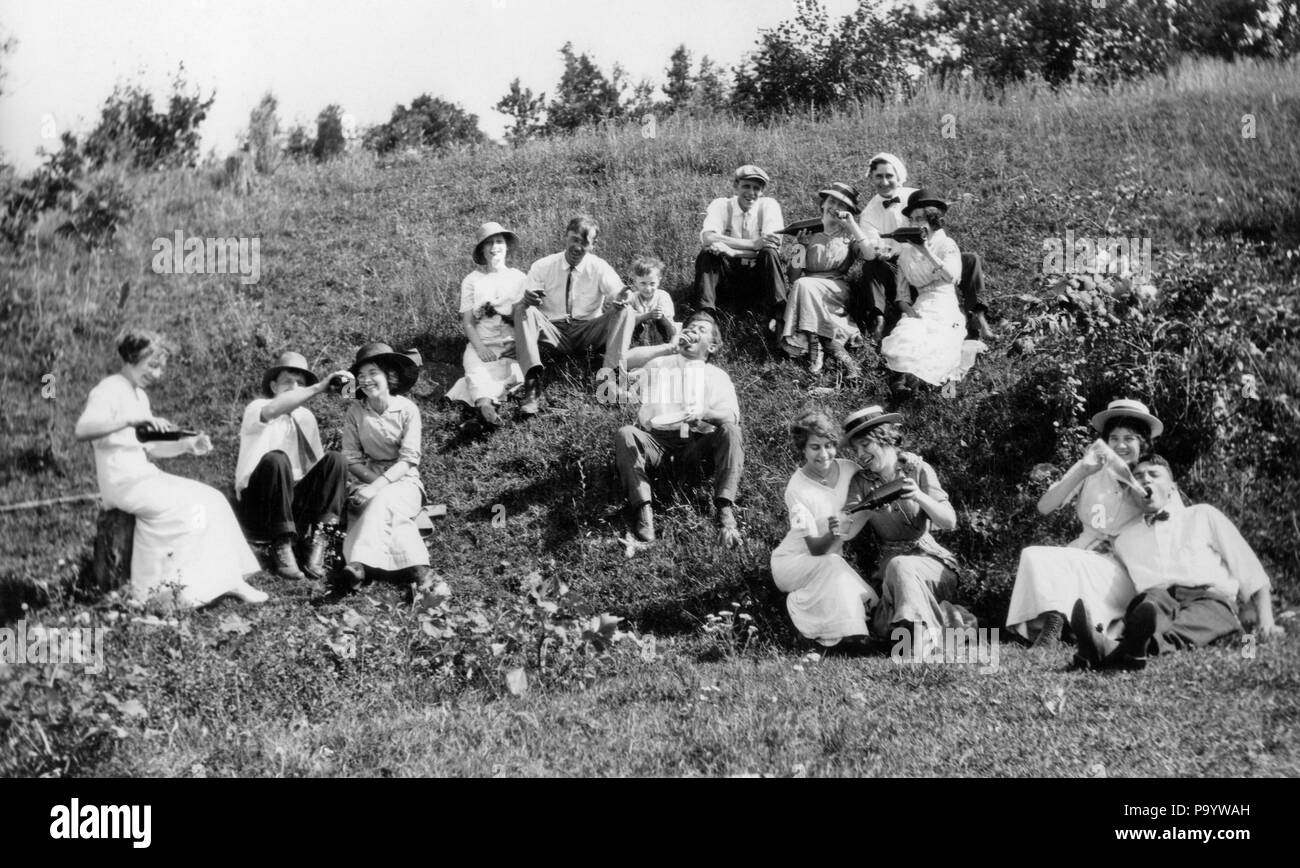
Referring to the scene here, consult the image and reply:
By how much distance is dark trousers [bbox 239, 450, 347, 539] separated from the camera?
9.07 meters

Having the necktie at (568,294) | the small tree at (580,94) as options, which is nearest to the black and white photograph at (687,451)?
the necktie at (568,294)

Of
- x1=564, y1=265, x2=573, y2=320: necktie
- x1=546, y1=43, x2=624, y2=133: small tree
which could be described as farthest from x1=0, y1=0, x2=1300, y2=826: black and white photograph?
x1=546, y1=43, x2=624, y2=133: small tree

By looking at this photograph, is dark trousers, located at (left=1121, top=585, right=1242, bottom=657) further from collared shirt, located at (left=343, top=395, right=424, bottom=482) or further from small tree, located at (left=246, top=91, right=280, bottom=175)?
small tree, located at (left=246, top=91, right=280, bottom=175)

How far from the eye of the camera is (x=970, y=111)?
15039 millimetres

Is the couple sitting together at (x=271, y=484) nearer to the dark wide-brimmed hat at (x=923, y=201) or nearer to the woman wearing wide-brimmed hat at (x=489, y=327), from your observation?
the woman wearing wide-brimmed hat at (x=489, y=327)

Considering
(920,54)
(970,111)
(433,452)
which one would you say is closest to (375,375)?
(433,452)

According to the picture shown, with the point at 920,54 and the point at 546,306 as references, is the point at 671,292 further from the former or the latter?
the point at 920,54

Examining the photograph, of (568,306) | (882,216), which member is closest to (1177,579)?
(882,216)

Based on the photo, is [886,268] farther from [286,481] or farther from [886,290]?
[286,481]

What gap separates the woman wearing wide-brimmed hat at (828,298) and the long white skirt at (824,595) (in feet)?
8.38

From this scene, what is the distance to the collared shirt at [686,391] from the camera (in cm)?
941

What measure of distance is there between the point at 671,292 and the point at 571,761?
22.7ft

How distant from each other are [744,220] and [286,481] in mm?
4229

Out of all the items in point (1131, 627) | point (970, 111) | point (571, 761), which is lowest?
point (571, 761)
